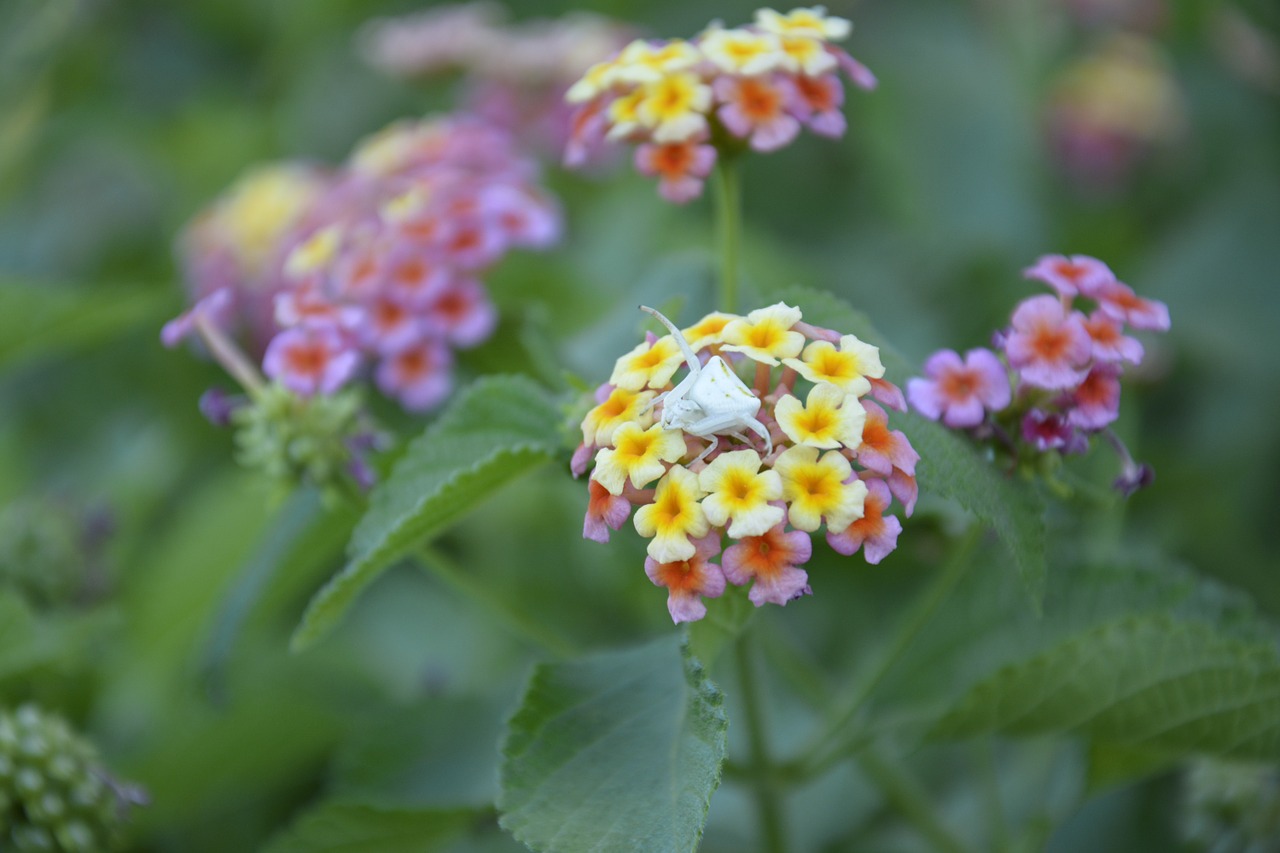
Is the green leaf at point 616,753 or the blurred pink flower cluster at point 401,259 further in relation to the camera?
the blurred pink flower cluster at point 401,259

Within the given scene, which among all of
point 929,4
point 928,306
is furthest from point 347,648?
point 929,4

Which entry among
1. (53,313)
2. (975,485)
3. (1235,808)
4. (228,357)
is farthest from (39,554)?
(1235,808)

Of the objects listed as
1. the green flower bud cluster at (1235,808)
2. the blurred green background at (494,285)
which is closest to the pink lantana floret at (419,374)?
the blurred green background at (494,285)

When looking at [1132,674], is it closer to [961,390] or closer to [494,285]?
[961,390]

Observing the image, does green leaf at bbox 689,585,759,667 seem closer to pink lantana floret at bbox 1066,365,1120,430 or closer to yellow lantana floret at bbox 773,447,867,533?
yellow lantana floret at bbox 773,447,867,533

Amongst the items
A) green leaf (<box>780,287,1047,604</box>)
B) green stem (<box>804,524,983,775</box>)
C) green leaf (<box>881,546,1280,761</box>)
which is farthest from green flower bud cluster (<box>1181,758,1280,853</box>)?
green leaf (<box>780,287,1047,604</box>)

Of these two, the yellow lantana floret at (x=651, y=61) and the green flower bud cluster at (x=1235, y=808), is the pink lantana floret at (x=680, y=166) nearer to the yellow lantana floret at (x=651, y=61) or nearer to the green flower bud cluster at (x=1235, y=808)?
the yellow lantana floret at (x=651, y=61)

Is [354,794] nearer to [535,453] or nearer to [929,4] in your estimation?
[535,453]
